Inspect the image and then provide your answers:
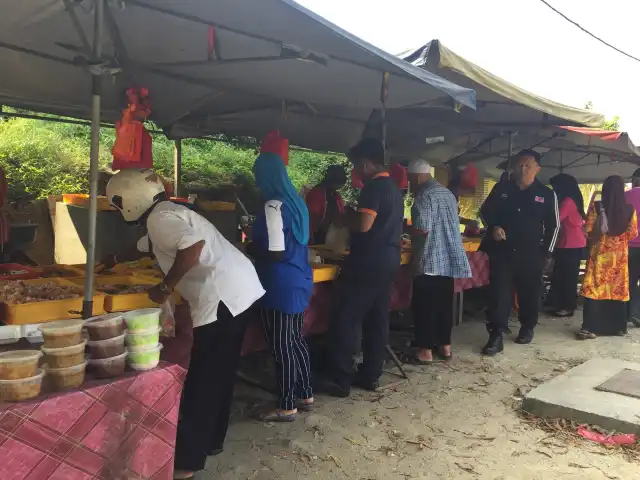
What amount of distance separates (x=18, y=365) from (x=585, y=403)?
3417 mm

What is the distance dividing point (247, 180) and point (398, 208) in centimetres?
587

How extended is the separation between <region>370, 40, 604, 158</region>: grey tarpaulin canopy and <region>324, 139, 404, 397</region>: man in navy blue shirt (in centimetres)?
95

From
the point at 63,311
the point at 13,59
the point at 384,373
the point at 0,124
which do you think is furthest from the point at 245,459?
the point at 0,124

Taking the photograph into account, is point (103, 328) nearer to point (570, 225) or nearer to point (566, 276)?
point (570, 225)

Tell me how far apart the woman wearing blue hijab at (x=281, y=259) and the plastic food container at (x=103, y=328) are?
4.13 ft

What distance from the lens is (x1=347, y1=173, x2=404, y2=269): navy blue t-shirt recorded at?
3918 millimetres

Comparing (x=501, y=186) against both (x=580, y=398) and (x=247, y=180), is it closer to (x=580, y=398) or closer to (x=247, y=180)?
(x=580, y=398)

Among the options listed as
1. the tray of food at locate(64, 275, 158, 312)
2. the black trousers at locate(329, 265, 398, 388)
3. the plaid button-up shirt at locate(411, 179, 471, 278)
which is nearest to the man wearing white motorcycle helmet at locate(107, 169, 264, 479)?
the tray of food at locate(64, 275, 158, 312)

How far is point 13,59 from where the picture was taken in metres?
3.97

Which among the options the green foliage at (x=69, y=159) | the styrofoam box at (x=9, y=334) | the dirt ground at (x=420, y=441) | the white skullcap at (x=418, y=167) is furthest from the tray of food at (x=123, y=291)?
the green foliage at (x=69, y=159)

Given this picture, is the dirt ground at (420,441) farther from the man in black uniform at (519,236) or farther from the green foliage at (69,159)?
the green foliage at (69,159)

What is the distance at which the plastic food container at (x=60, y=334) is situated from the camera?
1.97m

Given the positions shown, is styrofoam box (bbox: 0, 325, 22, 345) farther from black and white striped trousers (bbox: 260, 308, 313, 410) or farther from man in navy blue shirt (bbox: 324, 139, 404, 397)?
man in navy blue shirt (bbox: 324, 139, 404, 397)

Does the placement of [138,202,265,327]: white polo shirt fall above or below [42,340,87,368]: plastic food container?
above
